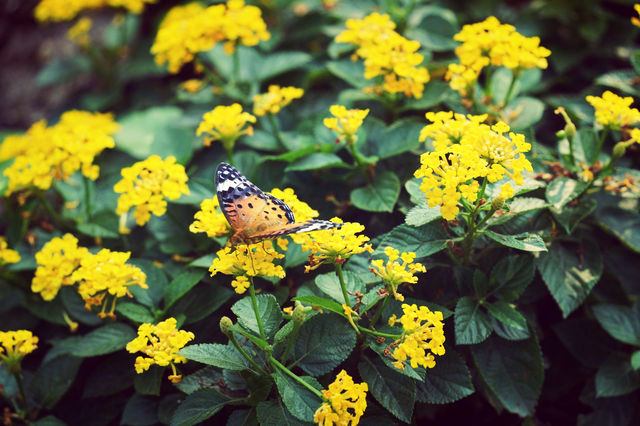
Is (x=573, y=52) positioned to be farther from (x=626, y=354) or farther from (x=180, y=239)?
(x=180, y=239)

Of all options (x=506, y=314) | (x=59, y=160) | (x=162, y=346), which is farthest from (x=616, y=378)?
(x=59, y=160)

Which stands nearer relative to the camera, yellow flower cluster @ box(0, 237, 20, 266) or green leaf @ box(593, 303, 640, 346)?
green leaf @ box(593, 303, 640, 346)

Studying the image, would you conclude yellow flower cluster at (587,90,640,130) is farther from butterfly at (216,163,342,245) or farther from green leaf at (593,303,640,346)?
butterfly at (216,163,342,245)

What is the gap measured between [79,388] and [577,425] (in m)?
2.03

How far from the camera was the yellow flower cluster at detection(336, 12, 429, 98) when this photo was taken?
212cm

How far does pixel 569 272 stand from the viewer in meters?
1.99

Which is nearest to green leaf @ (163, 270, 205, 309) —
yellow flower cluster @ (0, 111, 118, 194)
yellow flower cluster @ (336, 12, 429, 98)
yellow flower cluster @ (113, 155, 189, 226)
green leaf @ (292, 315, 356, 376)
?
yellow flower cluster @ (113, 155, 189, 226)

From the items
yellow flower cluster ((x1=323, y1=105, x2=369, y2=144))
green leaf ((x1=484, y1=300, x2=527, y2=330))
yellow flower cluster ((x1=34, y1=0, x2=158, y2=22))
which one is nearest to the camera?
green leaf ((x1=484, y1=300, x2=527, y2=330))

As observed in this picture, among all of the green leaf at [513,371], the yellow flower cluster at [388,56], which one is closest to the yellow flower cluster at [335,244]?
the green leaf at [513,371]

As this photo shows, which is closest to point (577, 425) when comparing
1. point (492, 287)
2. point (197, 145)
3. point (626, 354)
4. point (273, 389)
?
point (626, 354)

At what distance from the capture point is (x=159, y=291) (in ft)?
6.75

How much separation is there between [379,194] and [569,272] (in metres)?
0.78

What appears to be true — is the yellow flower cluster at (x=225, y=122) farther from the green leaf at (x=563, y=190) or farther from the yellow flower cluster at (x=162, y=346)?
the green leaf at (x=563, y=190)

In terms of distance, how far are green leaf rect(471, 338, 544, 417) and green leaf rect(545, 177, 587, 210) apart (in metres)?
0.51
